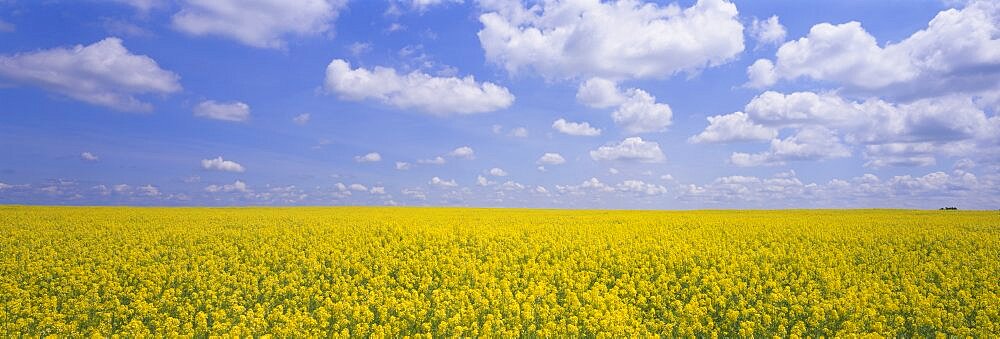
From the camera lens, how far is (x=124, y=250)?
17.7m

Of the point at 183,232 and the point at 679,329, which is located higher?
the point at 183,232

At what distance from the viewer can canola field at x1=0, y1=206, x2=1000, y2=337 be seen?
1038cm

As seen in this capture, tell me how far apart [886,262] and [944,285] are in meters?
2.89

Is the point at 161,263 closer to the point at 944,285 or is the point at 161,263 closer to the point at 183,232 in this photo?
the point at 183,232

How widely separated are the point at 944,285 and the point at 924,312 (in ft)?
11.8

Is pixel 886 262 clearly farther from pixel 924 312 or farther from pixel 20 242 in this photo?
pixel 20 242

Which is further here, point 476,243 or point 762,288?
point 476,243

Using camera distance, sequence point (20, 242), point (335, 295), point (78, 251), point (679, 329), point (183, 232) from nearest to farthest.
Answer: point (679, 329)
point (335, 295)
point (78, 251)
point (20, 242)
point (183, 232)

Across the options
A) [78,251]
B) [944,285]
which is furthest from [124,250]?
[944,285]

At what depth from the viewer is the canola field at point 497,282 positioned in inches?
408

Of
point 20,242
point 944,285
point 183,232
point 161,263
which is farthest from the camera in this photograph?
point 183,232

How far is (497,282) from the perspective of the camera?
13.8 metres

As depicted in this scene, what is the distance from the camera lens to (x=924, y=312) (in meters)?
10.9

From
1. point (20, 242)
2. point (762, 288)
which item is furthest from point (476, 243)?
point (20, 242)
